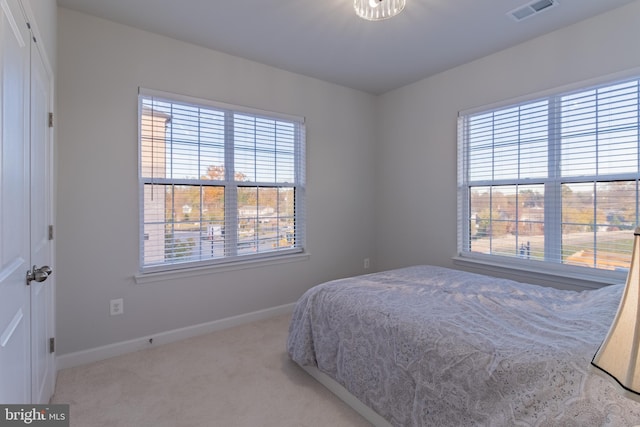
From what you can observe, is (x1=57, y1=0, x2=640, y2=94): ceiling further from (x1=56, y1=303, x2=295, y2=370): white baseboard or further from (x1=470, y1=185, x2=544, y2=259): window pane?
(x1=56, y1=303, x2=295, y2=370): white baseboard

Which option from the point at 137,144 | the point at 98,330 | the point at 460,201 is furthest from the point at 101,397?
the point at 460,201

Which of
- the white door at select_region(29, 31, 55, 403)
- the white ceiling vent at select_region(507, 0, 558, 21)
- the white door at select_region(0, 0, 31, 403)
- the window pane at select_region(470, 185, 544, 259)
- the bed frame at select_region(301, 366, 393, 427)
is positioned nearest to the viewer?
the white door at select_region(0, 0, 31, 403)

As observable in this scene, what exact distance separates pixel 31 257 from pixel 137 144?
1.50m

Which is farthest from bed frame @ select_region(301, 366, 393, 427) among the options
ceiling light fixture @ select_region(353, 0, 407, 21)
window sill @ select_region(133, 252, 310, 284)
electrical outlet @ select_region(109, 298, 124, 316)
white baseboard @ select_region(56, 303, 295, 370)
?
ceiling light fixture @ select_region(353, 0, 407, 21)

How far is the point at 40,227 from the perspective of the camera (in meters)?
1.72

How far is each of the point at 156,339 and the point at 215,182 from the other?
1.51m

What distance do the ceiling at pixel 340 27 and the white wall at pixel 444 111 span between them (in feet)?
0.46

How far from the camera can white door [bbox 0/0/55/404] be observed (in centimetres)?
105

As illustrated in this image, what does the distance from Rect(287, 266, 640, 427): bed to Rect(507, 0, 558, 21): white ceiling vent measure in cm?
206

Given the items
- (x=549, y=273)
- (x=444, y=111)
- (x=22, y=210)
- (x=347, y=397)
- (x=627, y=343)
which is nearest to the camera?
(x=627, y=343)

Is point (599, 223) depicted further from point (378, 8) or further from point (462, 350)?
point (378, 8)

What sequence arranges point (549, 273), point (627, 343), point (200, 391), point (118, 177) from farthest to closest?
1. point (549, 273)
2. point (118, 177)
3. point (200, 391)
4. point (627, 343)

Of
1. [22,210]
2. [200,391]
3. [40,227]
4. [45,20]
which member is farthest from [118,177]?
[200,391]

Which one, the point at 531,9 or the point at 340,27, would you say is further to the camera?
the point at 340,27
